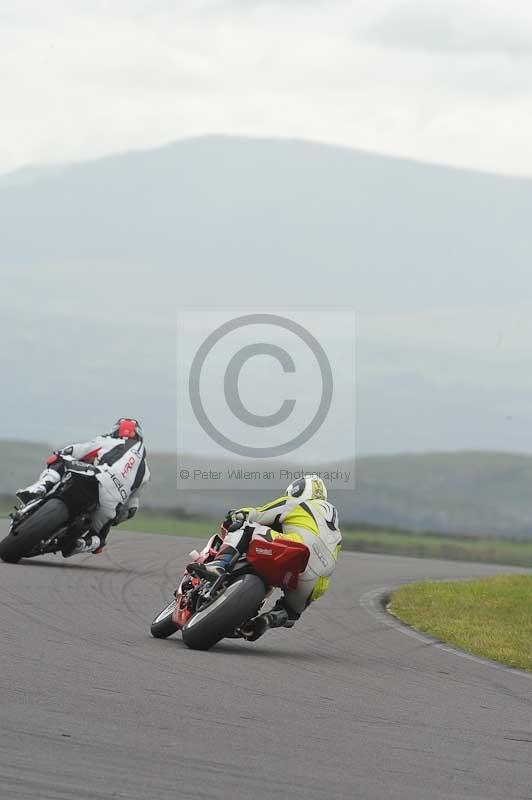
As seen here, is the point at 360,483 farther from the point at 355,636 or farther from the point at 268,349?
the point at 355,636

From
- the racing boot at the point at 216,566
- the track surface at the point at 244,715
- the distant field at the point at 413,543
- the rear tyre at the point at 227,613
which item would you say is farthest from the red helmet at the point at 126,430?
the distant field at the point at 413,543

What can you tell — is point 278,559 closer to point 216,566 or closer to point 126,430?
point 216,566

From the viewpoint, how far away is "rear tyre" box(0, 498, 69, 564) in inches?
632

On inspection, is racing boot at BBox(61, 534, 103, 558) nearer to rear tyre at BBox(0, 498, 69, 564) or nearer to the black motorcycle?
the black motorcycle

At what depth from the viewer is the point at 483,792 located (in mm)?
6113

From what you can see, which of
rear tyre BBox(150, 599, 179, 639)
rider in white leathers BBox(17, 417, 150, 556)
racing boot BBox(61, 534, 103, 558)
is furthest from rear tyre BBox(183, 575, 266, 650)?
racing boot BBox(61, 534, 103, 558)

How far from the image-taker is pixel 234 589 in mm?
10023

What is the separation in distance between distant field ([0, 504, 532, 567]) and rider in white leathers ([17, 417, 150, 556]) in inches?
440

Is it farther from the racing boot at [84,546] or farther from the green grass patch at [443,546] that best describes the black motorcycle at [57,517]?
the green grass patch at [443,546]

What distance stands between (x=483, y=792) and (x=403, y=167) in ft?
311

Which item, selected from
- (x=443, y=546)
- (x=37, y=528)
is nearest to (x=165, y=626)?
(x=37, y=528)

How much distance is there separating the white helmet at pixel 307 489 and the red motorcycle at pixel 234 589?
539mm

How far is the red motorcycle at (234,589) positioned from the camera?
32.8ft

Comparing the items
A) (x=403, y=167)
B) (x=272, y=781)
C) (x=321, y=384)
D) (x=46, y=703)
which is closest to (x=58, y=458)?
(x=46, y=703)
